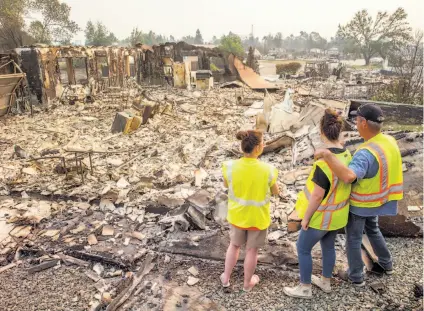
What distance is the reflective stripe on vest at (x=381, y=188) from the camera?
2.59 m

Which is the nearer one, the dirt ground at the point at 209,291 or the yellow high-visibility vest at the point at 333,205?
the yellow high-visibility vest at the point at 333,205

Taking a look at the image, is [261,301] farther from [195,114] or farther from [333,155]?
[195,114]

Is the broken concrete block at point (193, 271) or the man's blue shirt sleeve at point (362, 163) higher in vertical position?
the man's blue shirt sleeve at point (362, 163)

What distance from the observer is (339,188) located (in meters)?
2.54

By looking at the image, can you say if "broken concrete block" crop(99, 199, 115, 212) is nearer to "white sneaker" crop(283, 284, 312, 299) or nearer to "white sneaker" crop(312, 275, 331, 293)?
"white sneaker" crop(283, 284, 312, 299)

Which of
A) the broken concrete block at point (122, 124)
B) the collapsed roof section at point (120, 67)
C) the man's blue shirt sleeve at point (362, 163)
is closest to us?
the man's blue shirt sleeve at point (362, 163)

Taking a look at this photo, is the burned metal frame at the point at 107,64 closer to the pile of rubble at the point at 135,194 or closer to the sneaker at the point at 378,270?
the pile of rubble at the point at 135,194

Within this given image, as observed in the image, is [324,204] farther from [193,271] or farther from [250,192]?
[193,271]

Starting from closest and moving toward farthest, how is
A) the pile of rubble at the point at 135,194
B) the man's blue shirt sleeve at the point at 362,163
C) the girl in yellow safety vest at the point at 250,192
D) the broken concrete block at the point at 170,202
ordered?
the man's blue shirt sleeve at the point at 362,163 < the girl in yellow safety vest at the point at 250,192 < the pile of rubble at the point at 135,194 < the broken concrete block at the point at 170,202

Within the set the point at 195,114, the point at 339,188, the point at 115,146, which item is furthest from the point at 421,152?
the point at 195,114

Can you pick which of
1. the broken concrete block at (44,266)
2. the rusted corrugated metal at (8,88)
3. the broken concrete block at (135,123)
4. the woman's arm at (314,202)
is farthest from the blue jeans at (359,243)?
the rusted corrugated metal at (8,88)

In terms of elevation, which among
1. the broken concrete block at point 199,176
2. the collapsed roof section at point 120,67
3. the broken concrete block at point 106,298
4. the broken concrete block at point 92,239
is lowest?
the broken concrete block at point 106,298

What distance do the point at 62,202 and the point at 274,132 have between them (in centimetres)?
615

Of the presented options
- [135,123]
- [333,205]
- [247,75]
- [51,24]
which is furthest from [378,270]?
[51,24]
